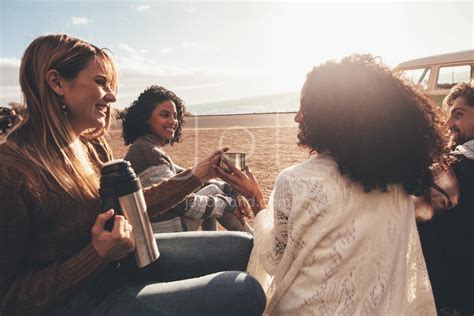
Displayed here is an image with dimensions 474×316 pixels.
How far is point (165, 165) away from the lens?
298 cm

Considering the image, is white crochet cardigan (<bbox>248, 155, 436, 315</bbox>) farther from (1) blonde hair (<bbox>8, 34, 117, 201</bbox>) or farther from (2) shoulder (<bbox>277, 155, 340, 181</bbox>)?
(1) blonde hair (<bbox>8, 34, 117, 201</bbox>)

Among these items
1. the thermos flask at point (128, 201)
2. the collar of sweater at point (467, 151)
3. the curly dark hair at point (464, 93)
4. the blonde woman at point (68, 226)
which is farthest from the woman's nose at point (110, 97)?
the curly dark hair at point (464, 93)

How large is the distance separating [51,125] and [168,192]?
902 mm

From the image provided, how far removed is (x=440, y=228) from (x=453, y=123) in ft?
2.52

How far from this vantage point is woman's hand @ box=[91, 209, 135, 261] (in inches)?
51.7

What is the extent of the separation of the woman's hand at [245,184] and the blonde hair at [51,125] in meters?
0.96

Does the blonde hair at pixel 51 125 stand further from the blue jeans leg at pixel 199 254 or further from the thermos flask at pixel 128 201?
the blue jeans leg at pixel 199 254

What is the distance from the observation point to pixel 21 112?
158 cm

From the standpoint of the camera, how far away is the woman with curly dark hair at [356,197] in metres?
1.45

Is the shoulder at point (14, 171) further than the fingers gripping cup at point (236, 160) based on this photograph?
No

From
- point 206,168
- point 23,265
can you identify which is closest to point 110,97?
point 206,168

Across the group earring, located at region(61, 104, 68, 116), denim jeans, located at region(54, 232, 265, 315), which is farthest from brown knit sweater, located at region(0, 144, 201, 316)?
earring, located at region(61, 104, 68, 116)

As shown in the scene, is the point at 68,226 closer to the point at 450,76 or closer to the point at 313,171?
the point at 313,171

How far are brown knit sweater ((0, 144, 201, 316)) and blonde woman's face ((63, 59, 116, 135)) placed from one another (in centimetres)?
40
